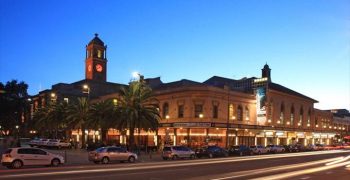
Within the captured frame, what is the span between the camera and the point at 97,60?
129 meters

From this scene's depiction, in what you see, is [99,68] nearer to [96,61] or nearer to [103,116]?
[96,61]

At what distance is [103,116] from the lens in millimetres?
63281

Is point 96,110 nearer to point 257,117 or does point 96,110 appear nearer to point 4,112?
point 4,112

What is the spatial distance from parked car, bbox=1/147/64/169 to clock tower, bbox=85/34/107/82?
95025 mm

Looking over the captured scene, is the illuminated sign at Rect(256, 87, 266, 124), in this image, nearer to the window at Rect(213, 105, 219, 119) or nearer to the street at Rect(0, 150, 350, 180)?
the window at Rect(213, 105, 219, 119)

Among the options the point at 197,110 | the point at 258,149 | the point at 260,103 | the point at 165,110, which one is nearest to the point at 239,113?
the point at 260,103

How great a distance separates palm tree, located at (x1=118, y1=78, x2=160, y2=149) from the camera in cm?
5531

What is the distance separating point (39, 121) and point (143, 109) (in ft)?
133

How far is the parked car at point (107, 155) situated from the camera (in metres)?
39.4

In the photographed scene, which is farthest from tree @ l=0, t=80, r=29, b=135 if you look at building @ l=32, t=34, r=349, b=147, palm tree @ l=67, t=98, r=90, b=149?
palm tree @ l=67, t=98, r=90, b=149

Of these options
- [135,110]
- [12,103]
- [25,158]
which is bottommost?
[25,158]

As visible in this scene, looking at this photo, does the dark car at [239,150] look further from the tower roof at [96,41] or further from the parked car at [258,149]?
the tower roof at [96,41]

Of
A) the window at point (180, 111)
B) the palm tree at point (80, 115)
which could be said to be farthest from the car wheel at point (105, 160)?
the palm tree at point (80, 115)

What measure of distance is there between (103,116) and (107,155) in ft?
78.3
